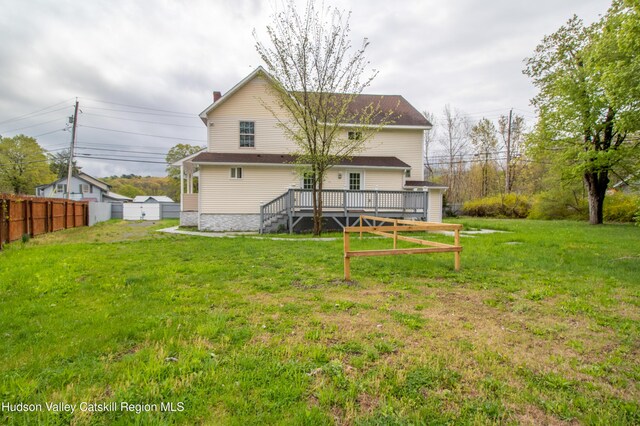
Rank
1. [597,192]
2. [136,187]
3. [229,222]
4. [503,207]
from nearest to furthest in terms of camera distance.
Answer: [229,222], [597,192], [503,207], [136,187]

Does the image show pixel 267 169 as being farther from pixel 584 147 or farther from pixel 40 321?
pixel 584 147

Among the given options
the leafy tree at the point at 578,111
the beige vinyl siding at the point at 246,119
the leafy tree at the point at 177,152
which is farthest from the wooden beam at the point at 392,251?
the leafy tree at the point at 177,152

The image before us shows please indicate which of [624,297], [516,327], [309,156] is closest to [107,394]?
[516,327]

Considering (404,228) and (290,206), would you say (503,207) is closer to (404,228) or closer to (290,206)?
(290,206)

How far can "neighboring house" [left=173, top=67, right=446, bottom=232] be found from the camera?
1425 cm

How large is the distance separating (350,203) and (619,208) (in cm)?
2061

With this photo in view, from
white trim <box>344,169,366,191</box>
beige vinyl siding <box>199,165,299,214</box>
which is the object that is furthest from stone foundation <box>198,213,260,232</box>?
white trim <box>344,169,366,191</box>

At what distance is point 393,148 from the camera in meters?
17.5

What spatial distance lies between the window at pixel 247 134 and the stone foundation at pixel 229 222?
13.3ft

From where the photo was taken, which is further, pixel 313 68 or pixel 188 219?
pixel 188 219

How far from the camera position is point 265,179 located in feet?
50.7

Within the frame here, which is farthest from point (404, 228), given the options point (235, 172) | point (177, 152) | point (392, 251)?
point (177, 152)

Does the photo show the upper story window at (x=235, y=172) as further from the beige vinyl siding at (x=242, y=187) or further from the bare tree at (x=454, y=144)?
the bare tree at (x=454, y=144)

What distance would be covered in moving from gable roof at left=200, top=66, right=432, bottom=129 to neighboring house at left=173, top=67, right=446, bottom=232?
8 centimetres
